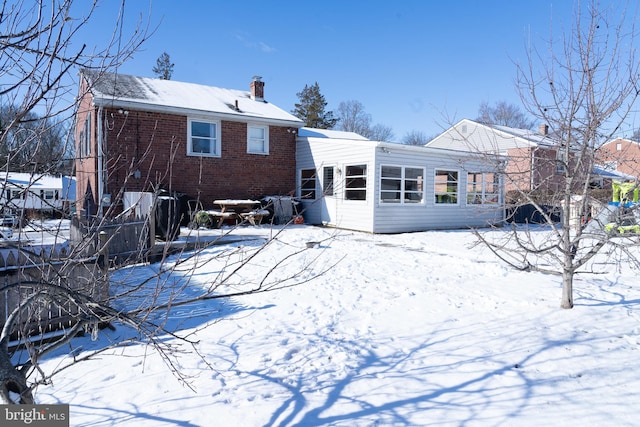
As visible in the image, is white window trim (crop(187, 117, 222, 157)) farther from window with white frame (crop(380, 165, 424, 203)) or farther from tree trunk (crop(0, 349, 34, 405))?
tree trunk (crop(0, 349, 34, 405))

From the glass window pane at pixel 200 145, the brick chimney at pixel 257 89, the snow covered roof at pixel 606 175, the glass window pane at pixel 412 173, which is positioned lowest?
the snow covered roof at pixel 606 175

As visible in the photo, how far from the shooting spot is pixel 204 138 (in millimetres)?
14922

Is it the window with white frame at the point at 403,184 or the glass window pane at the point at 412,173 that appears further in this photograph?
the glass window pane at the point at 412,173

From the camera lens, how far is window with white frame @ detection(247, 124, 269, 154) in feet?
52.4

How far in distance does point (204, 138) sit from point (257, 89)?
4992mm

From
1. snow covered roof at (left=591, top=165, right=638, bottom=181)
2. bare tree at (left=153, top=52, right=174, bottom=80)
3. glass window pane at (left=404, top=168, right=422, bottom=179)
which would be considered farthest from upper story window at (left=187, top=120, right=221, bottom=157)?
bare tree at (left=153, top=52, right=174, bottom=80)

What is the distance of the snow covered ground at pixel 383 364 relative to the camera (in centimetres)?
309

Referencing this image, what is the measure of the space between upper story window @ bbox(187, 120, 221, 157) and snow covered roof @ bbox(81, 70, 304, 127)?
532 millimetres

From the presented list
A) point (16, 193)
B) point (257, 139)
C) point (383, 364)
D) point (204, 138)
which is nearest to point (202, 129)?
point (204, 138)

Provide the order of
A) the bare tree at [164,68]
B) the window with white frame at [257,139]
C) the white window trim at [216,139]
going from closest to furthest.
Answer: the white window trim at [216,139], the window with white frame at [257,139], the bare tree at [164,68]

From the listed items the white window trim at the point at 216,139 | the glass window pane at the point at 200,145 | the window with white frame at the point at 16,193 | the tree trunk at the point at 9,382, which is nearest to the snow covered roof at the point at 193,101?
the white window trim at the point at 216,139

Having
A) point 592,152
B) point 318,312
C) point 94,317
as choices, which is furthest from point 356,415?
point 592,152

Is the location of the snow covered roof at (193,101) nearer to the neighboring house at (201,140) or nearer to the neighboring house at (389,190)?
the neighboring house at (201,140)

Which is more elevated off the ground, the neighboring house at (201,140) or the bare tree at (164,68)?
the bare tree at (164,68)
